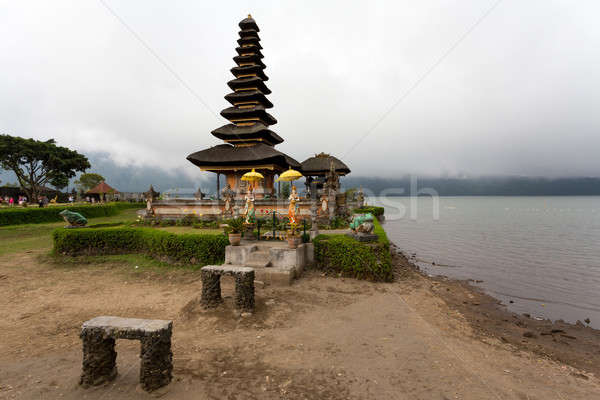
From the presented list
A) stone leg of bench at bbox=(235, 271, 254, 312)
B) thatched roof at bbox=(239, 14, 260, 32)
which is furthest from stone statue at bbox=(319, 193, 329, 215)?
thatched roof at bbox=(239, 14, 260, 32)

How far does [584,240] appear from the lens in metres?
27.5

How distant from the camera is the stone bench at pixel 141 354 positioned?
13.9ft

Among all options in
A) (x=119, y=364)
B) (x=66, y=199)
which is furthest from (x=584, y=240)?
(x=66, y=199)

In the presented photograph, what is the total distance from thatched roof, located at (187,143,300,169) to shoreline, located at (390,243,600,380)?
16.0 meters

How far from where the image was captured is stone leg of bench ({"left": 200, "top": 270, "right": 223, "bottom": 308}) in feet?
24.1

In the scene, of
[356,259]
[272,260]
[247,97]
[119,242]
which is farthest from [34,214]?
[356,259]

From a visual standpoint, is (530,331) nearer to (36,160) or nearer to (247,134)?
(247,134)

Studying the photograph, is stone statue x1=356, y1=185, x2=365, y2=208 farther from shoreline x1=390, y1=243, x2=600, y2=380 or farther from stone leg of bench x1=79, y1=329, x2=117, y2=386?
stone leg of bench x1=79, y1=329, x2=117, y2=386

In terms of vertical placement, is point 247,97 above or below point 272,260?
above

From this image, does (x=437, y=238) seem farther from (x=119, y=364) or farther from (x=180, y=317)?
(x=119, y=364)

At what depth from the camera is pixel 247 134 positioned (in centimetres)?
2661

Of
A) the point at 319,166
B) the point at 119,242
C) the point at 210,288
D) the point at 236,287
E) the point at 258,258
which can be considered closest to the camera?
the point at 236,287

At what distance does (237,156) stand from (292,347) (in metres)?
21.5

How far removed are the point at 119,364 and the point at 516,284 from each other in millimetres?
17371
